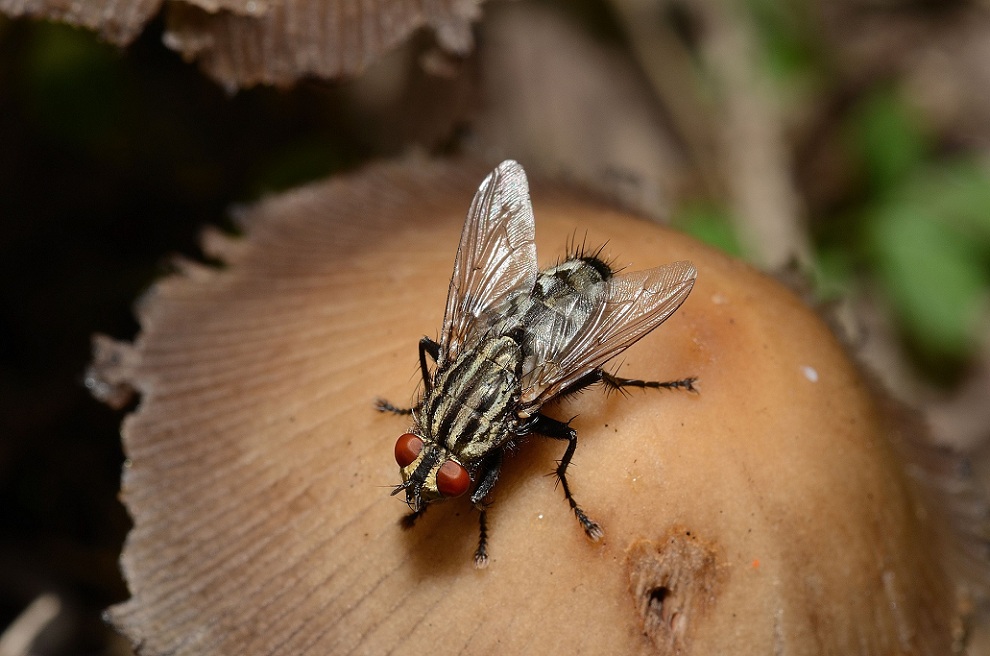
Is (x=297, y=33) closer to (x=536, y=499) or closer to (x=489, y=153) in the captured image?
(x=489, y=153)

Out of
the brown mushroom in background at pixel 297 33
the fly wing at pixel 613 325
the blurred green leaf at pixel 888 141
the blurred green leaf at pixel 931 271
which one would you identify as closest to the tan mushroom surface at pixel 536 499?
the fly wing at pixel 613 325

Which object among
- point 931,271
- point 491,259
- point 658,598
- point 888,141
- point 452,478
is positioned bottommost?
point 931,271

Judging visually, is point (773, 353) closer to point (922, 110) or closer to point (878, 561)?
point (878, 561)

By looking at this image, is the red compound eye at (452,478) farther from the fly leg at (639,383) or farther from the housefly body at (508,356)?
the fly leg at (639,383)

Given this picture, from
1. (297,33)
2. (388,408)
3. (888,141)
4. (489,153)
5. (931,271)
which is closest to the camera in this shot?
(388,408)

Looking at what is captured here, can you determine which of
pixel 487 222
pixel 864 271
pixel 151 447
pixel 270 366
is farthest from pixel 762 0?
pixel 151 447

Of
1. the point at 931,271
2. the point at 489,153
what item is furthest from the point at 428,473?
the point at 931,271
